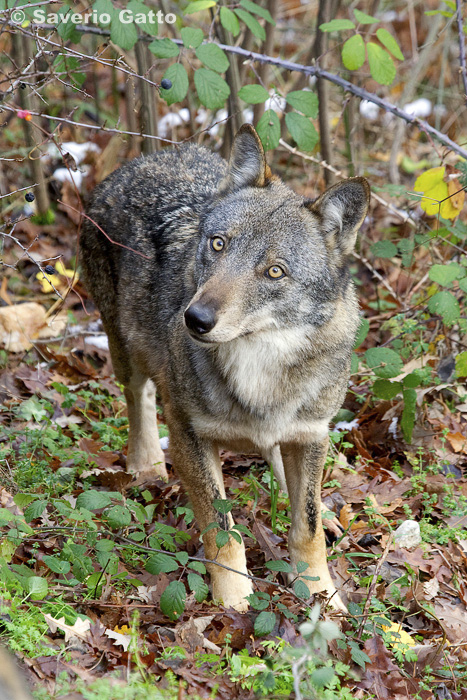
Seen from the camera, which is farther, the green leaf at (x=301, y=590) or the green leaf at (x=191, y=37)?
the green leaf at (x=191, y=37)

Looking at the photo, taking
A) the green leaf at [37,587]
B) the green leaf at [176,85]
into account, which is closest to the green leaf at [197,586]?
the green leaf at [37,587]

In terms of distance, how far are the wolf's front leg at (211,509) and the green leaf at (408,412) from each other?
5.74ft

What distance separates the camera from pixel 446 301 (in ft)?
16.7

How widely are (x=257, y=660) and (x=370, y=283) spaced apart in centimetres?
529

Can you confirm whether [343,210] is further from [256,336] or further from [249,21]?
[249,21]

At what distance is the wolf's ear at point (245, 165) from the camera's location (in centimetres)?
Result: 412

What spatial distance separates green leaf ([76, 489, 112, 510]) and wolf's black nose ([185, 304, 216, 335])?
1.04m

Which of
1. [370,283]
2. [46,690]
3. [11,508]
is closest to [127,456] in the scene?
[11,508]

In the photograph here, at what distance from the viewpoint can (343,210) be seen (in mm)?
3889

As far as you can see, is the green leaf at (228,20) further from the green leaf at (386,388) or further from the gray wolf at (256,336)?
the green leaf at (386,388)

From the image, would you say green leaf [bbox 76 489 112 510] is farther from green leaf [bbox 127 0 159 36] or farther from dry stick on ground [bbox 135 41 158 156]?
dry stick on ground [bbox 135 41 158 156]

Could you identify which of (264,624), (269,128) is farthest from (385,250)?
(264,624)

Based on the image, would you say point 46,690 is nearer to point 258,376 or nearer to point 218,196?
point 258,376

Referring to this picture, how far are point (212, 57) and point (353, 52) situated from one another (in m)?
1.10
